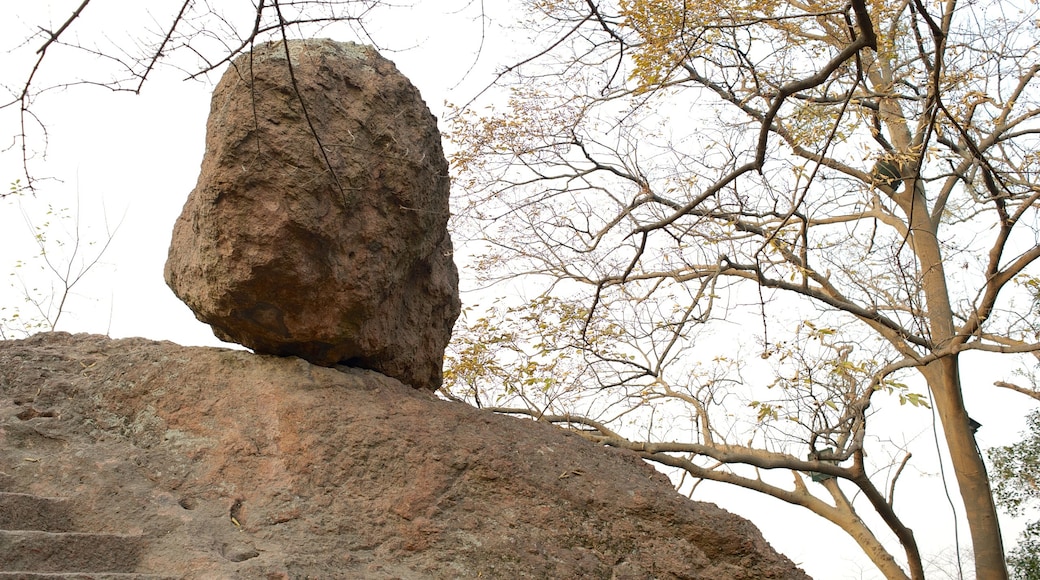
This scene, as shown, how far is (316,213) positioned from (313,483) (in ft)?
4.23

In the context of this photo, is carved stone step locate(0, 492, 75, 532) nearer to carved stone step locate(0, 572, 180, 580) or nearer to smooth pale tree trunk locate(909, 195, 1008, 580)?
carved stone step locate(0, 572, 180, 580)

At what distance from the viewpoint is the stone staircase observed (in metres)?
3.22

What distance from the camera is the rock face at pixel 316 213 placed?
4.38 meters

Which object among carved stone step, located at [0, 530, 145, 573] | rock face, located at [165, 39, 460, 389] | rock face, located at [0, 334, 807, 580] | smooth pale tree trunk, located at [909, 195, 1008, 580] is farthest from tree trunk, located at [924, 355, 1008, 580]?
carved stone step, located at [0, 530, 145, 573]

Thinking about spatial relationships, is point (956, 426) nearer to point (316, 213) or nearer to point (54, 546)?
point (316, 213)

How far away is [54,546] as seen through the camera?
336 centimetres

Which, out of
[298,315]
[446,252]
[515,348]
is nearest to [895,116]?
[515,348]

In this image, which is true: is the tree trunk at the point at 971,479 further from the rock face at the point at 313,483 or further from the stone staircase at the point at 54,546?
the stone staircase at the point at 54,546

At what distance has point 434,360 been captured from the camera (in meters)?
5.41

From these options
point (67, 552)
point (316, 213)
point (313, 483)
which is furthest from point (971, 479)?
point (67, 552)

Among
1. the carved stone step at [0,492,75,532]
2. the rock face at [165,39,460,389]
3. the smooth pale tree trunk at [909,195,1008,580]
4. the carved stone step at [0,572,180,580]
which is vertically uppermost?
the smooth pale tree trunk at [909,195,1008,580]

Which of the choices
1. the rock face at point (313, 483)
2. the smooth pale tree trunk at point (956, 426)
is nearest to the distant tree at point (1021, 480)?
the smooth pale tree trunk at point (956, 426)

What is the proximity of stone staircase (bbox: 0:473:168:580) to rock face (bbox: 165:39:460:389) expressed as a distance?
1.27 m

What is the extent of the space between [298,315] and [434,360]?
109cm
